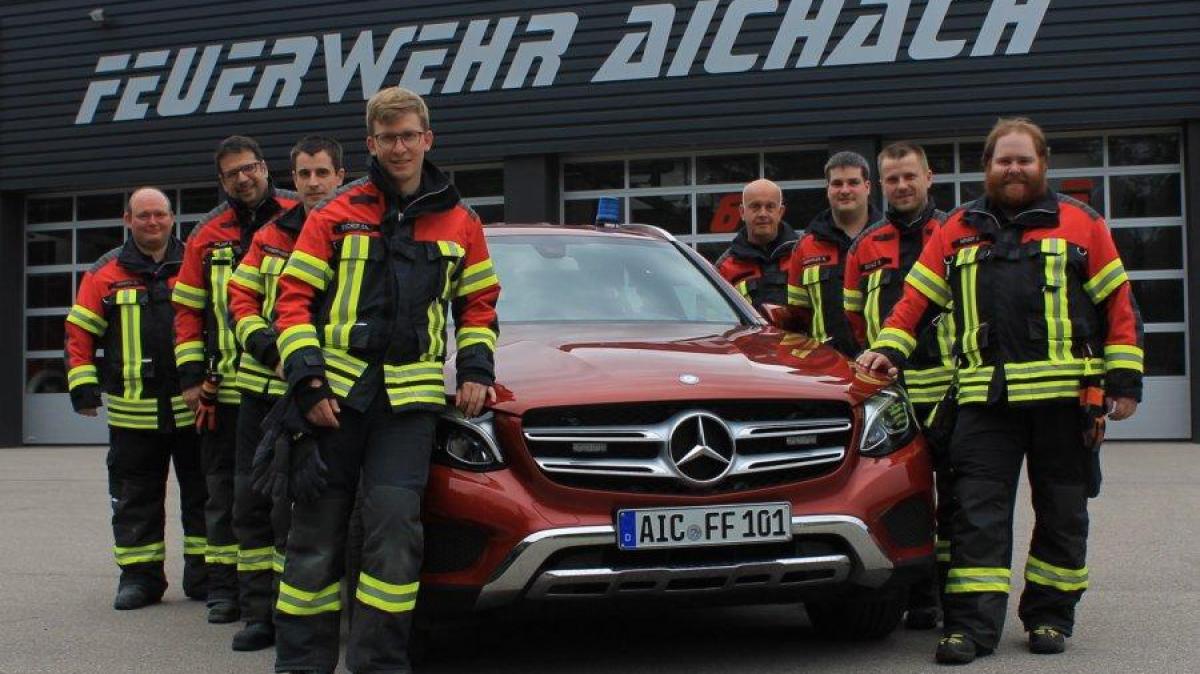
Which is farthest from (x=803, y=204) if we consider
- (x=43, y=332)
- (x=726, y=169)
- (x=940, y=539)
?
(x=940, y=539)

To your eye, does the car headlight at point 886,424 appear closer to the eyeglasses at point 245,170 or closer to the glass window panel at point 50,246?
the eyeglasses at point 245,170

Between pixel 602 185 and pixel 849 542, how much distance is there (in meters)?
13.4

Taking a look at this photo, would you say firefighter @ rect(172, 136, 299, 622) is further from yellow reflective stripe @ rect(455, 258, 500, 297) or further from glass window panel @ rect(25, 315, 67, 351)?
glass window panel @ rect(25, 315, 67, 351)

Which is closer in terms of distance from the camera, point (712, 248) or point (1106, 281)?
point (1106, 281)

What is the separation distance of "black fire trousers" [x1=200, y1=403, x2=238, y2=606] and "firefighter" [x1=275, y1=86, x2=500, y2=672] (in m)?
1.90

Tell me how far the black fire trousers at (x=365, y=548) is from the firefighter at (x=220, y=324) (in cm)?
181

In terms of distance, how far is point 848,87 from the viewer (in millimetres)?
16500

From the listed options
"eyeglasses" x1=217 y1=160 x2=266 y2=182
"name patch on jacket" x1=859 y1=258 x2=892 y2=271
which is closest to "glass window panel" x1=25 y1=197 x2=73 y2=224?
"eyeglasses" x1=217 y1=160 x2=266 y2=182

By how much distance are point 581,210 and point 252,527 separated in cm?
1223

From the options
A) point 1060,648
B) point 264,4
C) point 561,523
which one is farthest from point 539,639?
point 264,4

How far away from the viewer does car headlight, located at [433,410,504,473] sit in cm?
472

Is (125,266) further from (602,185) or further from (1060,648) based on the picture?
(602,185)

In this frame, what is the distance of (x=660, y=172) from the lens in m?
17.7

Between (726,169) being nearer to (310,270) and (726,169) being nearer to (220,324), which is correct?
(220,324)
